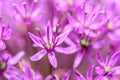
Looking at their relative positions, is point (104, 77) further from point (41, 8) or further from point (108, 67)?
point (41, 8)

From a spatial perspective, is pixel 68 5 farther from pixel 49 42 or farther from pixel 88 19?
pixel 49 42

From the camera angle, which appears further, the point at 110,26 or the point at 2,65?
the point at 110,26

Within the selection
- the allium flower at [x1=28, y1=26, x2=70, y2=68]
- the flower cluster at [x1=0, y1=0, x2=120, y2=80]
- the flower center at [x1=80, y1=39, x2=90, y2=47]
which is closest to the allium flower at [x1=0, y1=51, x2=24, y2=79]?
the flower cluster at [x1=0, y1=0, x2=120, y2=80]

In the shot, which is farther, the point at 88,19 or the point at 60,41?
the point at 88,19

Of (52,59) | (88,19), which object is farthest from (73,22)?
→ (52,59)

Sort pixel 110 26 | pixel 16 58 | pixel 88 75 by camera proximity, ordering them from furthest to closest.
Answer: pixel 110 26
pixel 16 58
pixel 88 75

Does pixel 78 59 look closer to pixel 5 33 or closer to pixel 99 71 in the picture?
pixel 99 71

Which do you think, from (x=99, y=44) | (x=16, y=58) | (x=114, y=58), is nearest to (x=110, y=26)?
(x=99, y=44)

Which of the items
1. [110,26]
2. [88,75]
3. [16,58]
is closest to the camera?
[88,75]

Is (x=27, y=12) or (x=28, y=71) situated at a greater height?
(x=27, y=12)

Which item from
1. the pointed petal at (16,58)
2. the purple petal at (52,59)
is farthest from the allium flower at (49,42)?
the pointed petal at (16,58)
